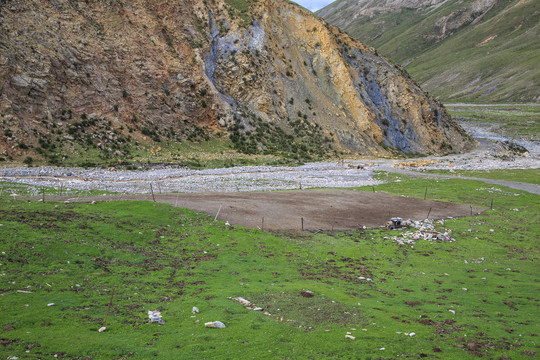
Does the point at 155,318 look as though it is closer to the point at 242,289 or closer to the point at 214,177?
the point at 242,289

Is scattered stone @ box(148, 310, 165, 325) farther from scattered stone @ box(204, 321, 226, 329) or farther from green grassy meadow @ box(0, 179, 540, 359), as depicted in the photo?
scattered stone @ box(204, 321, 226, 329)

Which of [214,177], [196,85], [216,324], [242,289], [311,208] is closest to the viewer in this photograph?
[216,324]

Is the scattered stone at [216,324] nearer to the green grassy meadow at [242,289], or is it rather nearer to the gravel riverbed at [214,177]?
the green grassy meadow at [242,289]

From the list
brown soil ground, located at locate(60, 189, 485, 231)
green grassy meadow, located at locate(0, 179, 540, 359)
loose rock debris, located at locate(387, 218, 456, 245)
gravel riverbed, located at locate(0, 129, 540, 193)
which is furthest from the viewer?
gravel riverbed, located at locate(0, 129, 540, 193)

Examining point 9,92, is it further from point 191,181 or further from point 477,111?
point 477,111

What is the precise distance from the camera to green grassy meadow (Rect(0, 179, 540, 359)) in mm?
10750

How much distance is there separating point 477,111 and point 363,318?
181 metres

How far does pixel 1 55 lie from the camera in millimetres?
42562

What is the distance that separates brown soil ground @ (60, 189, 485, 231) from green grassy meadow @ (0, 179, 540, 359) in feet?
6.52

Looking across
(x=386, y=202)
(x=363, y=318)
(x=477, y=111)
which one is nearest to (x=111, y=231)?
(x=363, y=318)

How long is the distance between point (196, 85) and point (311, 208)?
1398 inches

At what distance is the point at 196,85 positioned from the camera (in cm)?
6034

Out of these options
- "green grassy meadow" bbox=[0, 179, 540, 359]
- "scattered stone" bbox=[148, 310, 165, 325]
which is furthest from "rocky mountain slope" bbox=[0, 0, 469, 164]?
"scattered stone" bbox=[148, 310, 165, 325]

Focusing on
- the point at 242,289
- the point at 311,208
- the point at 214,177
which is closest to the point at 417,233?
the point at 311,208
